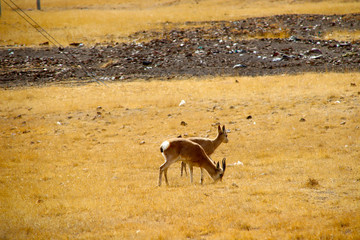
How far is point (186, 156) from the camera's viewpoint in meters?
11.7

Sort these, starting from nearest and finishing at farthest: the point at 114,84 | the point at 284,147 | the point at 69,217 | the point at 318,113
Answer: the point at 69,217 < the point at 284,147 < the point at 318,113 < the point at 114,84

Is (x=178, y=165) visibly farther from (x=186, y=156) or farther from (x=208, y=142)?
(x=186, y=156)

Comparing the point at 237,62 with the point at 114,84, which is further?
the point at 237,62

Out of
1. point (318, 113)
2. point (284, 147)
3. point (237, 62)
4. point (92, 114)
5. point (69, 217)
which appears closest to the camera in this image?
point (69, 217)

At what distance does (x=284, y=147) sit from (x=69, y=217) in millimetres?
Result: 8632

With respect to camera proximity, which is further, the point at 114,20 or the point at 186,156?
the point at 114,20

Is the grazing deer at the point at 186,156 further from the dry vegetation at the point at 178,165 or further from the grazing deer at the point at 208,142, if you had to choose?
the grazing deer at the point at 208,142

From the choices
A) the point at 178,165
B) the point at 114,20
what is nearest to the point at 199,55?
the point at 178,165

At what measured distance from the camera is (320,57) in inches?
1118

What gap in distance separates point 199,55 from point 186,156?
21106 mm

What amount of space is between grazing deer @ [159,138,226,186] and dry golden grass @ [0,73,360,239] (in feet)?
1.24

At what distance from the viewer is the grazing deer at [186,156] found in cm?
1146

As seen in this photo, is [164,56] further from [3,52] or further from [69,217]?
[69,217]

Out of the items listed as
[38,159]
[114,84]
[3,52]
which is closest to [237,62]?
[114,84]
